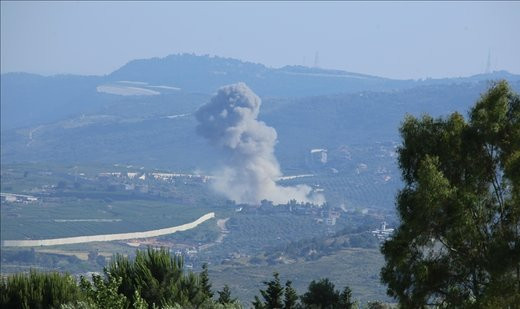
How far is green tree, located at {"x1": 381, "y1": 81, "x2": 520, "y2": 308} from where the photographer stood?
25156 mm

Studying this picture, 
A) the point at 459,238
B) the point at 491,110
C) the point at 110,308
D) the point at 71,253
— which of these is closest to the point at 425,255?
the point at 459,238

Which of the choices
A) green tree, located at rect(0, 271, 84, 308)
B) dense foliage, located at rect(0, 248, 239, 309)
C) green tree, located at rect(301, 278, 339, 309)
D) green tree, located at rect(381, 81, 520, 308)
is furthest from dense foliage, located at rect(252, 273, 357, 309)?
green tree, located at rect(381, 81, 520, 308)

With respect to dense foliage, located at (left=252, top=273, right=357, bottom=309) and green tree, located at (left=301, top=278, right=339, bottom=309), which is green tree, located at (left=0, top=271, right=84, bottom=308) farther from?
green tree, located at (left=301, top=278, right=339, bottom=309)

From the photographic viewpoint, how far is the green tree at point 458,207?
990 inches

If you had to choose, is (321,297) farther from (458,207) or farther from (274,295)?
(458,207)

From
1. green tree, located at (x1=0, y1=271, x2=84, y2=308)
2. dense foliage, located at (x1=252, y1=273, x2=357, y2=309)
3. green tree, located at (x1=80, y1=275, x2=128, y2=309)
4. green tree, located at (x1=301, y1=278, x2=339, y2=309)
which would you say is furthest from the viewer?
green tree, located at (x1=301, y1=278, x2=339, y2=309)

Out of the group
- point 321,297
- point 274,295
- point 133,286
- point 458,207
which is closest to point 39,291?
point 133,286

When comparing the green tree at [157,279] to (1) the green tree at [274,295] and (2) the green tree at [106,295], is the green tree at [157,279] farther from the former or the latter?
(2) the green tree at [106,295]

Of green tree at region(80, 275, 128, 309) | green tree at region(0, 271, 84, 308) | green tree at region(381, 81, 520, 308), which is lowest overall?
green tree at region(0, 271, 84, 308)

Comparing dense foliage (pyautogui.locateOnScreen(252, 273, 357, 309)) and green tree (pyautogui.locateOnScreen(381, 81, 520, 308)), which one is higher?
green tree (pyautogui.locateOnScreen(381, 81, 520, 308))

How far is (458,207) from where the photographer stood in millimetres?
25188

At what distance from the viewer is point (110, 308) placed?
23.2 meters

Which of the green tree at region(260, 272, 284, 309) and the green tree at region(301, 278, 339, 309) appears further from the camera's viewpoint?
the green tree at region(301, 278, 339, 309)

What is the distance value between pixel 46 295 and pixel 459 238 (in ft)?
38.4
